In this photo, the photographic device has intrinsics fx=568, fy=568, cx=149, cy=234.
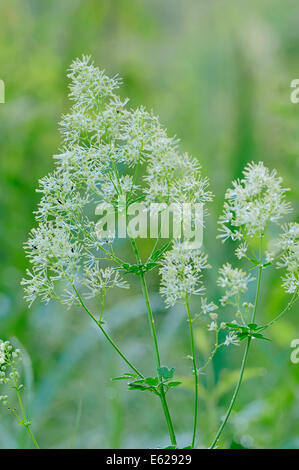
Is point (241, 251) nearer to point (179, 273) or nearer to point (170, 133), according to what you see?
point (179, 273)

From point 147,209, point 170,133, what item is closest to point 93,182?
point 147,209

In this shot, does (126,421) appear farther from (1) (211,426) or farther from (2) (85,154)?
(2) (85,154)

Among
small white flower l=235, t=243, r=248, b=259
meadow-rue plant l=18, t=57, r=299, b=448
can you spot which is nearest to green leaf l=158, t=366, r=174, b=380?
meadow-rue plant l=18, t=57, r=299, b=448

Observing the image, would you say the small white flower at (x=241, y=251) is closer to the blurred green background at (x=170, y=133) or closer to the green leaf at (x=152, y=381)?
the green leaf at (x=152, y=381)

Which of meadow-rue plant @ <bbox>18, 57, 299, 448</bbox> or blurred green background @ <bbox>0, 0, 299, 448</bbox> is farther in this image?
blurred green background @ <bbox>0, 0, 299, 448</bbox>

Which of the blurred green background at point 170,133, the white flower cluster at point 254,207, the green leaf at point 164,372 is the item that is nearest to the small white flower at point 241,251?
the white flower cluster at point 254,207

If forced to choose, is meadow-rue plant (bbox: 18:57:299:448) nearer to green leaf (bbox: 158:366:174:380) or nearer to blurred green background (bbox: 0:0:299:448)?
green leaf (bbox: 158:366:174:380)

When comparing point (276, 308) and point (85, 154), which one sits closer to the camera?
point (85, 154)

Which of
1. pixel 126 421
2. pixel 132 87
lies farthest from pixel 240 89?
pixel 126 421
